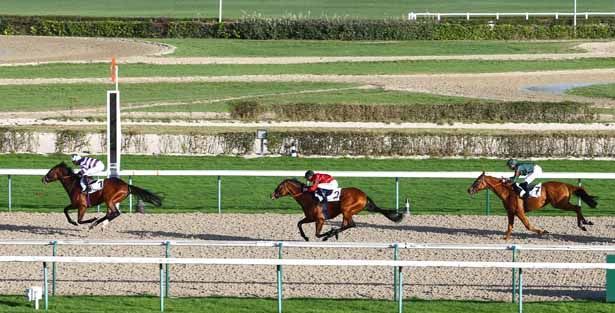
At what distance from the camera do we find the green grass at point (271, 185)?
19562 mm

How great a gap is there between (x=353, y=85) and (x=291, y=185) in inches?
789

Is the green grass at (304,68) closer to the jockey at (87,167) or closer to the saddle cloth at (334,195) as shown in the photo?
the jockey at (87,167)

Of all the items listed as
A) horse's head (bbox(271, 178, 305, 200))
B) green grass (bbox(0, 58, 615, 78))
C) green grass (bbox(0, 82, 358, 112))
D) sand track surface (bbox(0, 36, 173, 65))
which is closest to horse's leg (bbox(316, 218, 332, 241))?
horse's head (bbox(271, 178, 305, 200))

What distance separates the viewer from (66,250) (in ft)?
52.2

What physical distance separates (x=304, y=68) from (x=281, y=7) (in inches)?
1182

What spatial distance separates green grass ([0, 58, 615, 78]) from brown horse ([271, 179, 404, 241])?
2185cm

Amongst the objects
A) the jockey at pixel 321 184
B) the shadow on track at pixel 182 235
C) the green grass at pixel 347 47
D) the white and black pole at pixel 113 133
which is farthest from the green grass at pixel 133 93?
the jockey at pixel 321 184

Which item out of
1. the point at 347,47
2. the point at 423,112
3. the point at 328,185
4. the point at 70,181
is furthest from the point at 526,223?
the point at 347,47

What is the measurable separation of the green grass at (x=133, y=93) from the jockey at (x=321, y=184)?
14.6 metres

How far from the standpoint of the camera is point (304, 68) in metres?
39.8

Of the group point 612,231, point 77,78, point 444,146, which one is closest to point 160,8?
point 77,78

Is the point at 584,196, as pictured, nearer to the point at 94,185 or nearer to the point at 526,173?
the point at 526,173

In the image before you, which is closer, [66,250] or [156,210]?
[66,250]

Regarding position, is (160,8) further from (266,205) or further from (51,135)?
(266,205)
